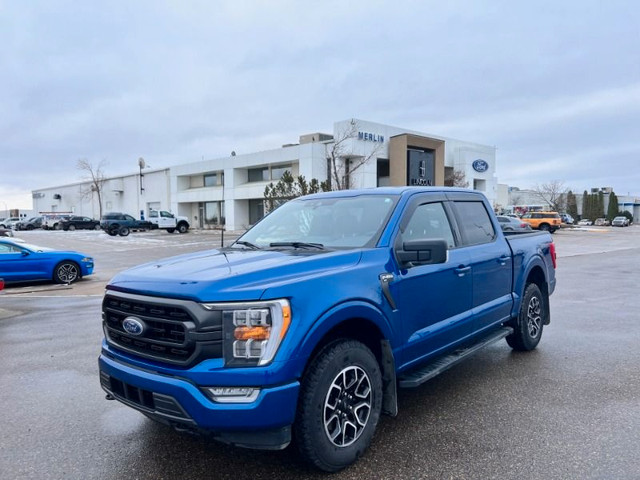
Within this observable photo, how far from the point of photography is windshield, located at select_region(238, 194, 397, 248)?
3885mm

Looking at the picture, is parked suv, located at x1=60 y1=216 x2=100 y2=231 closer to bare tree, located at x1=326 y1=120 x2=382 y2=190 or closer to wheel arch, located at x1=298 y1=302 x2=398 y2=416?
bare tree, located at x1=326 y1=120 x2=382 y2=190

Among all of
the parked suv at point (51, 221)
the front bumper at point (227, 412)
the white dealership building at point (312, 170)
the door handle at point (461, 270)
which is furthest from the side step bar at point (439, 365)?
the parked suv at point (51, 221)

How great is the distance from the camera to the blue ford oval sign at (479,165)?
163ft

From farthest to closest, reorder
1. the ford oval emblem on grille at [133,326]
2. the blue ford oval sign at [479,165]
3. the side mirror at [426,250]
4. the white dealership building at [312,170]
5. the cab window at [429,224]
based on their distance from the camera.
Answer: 1. the blue ford oval sign at [479,165]
2. the white dealership building at [312,170]
3. the cab window at [429,224]
4. the side mirror at [426,250]
5. the ford oval emblem on grille at [133,326]

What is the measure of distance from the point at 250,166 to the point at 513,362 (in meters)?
42.5

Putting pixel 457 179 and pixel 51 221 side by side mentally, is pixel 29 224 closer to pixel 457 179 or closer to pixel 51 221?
pixel 51 221

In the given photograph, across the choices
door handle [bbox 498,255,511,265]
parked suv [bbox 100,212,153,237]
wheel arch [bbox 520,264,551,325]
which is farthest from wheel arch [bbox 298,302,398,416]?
parked suv [bbox 100,212,153,237]

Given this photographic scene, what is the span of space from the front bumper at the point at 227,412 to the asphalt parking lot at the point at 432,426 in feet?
1.64

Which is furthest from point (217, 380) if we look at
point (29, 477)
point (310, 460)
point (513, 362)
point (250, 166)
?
point (250, 166)

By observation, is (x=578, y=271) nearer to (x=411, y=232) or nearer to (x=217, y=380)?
(x=411, y=232)

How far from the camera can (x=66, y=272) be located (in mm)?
13023

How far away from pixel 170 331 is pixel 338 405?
1.18 m

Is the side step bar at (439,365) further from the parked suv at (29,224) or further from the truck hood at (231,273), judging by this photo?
the parked suv at (29,224)

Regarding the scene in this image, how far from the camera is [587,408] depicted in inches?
161
